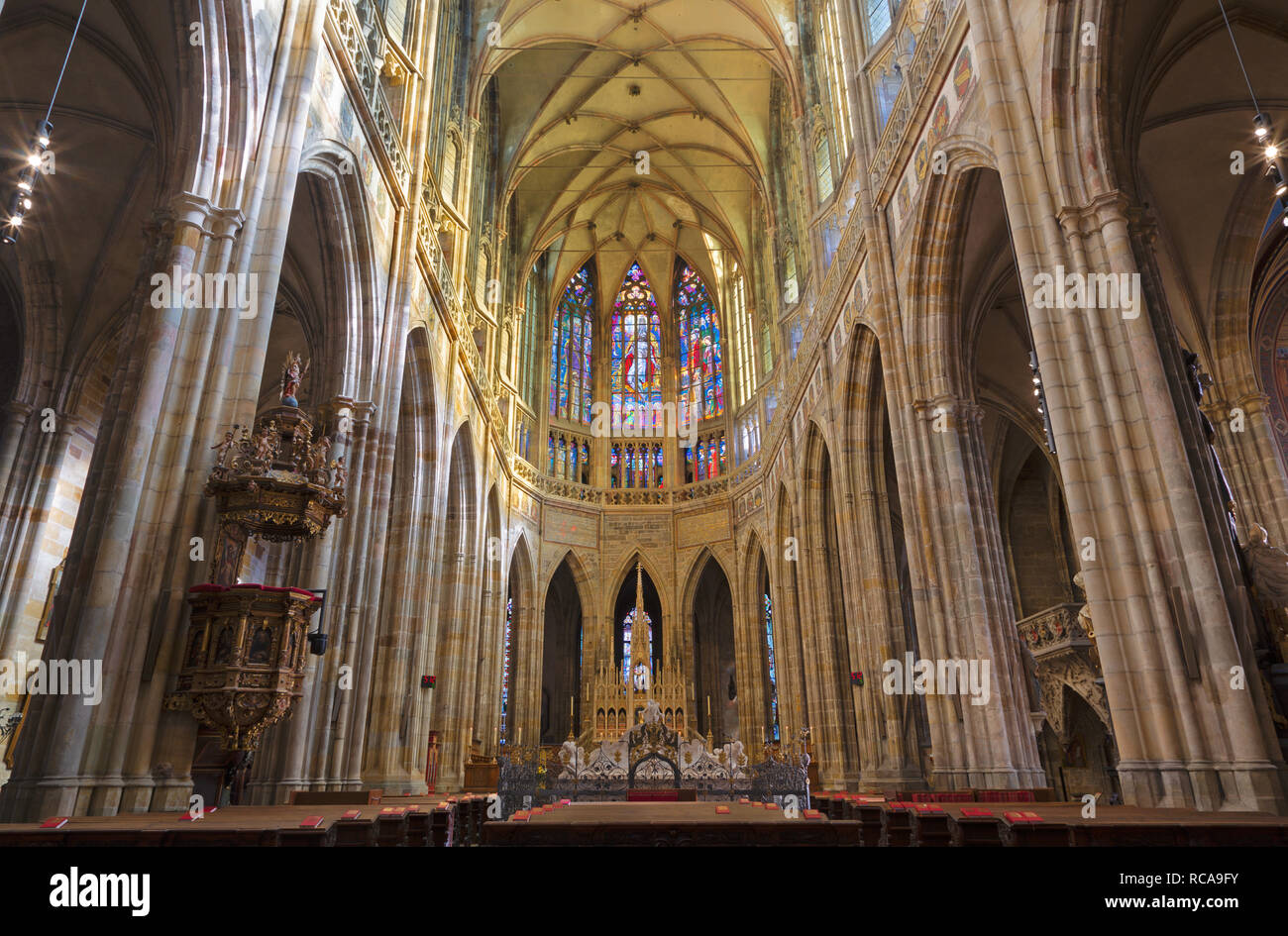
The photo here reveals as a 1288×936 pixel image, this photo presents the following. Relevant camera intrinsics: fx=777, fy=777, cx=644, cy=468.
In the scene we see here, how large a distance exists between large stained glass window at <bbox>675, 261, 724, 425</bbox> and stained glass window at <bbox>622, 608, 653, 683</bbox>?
27.7 feet

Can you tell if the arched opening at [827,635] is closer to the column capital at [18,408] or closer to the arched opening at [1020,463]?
the arched opening at [1020,463]

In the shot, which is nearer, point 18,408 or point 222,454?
point 222,454

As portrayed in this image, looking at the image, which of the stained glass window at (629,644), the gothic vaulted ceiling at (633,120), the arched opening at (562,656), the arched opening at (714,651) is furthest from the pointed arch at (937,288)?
the arched opening at (562,656)

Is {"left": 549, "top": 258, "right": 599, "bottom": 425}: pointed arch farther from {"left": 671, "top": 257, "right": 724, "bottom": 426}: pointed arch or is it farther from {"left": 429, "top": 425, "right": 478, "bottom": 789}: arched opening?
{"left": 429, "top": 425, "right": 478, "bottom": 789}: arched opening

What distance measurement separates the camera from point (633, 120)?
28.0 meters

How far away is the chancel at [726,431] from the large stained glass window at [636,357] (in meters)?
4.09

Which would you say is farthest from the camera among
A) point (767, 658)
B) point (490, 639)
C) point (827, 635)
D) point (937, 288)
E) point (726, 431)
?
point (726, 431)

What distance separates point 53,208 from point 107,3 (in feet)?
17.0

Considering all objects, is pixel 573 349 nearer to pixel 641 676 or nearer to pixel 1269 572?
pixel 641 676

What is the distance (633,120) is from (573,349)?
9450 millimetres

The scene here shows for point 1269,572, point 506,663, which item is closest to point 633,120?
point 506,663

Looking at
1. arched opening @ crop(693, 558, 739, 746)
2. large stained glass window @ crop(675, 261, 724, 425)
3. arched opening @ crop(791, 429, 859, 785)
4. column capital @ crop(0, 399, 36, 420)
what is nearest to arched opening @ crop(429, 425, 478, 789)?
column capital @ crop(0, 399, 36, 420)

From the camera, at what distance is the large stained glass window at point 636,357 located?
3253cm

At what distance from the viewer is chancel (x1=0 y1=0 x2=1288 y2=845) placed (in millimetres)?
6855
